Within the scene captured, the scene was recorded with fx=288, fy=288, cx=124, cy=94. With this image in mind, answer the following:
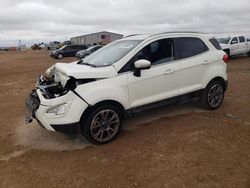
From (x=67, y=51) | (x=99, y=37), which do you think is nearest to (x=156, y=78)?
(x=67, y=51)

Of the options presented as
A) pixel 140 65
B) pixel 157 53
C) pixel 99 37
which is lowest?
pixel 140 65

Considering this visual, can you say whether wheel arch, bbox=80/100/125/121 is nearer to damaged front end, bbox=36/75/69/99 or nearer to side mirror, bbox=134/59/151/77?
damaged front end, bbox=36/75/69/99

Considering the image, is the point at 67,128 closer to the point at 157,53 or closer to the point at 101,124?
the point at 101,124

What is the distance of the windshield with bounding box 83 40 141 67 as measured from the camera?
17.6 feet

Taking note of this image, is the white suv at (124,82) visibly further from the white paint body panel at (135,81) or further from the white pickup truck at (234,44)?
the white pickup truck at (234,44)

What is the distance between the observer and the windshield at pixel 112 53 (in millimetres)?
5372

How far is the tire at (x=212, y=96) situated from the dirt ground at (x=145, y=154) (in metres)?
0.17

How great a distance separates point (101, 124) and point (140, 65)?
1225 millimetres

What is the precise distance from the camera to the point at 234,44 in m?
20.6

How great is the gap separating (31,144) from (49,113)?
0.95m

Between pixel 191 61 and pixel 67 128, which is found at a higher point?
pixel 191 61

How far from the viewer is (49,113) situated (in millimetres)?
4723

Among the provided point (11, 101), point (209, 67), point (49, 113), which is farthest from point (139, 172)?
point (11, 101)

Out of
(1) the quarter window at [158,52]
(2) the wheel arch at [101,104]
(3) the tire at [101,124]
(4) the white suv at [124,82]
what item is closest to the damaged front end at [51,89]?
(4) the white suv at [124,82]
